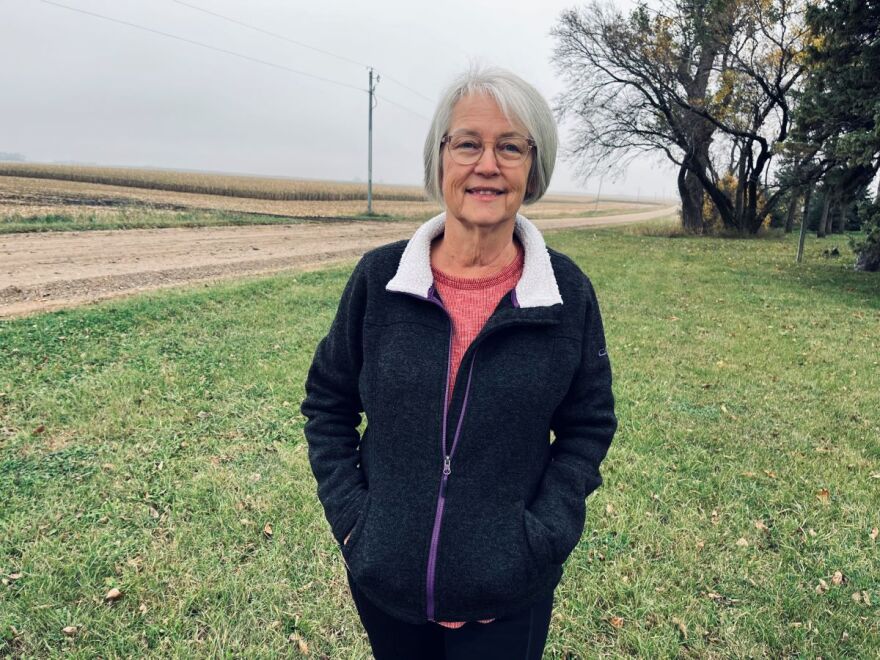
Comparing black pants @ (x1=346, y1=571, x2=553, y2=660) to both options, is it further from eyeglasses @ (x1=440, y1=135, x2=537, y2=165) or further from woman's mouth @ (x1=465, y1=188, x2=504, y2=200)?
eyeglasses @ (x1=440, y1=135, x2=537, y2=165)

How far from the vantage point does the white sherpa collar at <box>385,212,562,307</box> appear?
1464mm

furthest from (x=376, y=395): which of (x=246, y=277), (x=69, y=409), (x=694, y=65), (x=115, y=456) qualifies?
(x=694, y=65)

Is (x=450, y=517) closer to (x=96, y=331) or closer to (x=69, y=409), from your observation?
(x=69, y=409)

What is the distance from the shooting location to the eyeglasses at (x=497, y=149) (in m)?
1.49

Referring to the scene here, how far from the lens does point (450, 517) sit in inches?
54.3

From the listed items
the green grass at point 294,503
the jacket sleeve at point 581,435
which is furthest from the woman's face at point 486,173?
the green grass at point 294,503

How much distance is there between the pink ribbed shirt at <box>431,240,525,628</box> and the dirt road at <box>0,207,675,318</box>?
8.56m

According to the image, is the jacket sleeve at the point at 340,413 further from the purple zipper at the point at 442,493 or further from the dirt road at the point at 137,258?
the dirt road at the point at 137,258

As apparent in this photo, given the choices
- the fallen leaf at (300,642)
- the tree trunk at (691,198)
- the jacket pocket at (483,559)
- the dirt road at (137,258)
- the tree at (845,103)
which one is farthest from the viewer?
the tree trunk at (691,198)

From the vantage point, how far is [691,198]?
2930 cm

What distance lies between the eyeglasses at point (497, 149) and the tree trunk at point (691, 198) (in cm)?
3053

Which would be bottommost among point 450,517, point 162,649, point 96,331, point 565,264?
point 162,649

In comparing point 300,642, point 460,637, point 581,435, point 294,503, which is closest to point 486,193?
point 581,435

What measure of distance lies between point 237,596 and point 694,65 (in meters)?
29.0
